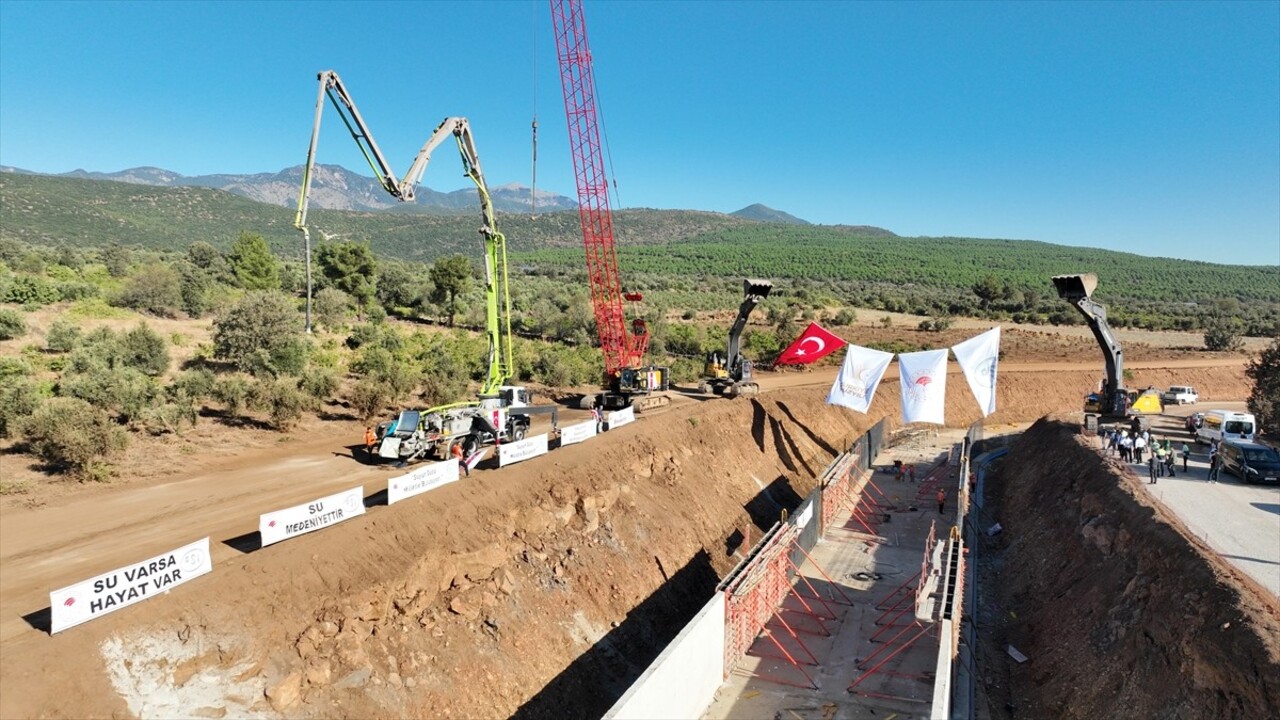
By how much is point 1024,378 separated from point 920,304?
171 ft

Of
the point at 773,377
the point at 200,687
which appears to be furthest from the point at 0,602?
the point at 773,377

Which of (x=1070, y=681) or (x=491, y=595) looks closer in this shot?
(x=1070, y=681)

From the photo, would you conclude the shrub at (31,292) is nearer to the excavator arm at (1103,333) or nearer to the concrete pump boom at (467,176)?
the concrete pump boom at (467,176)

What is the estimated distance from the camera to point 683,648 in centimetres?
1245

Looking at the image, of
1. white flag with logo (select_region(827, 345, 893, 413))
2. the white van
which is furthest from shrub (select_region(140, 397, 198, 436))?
the white van

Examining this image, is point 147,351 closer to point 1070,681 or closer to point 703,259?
point 1070,681

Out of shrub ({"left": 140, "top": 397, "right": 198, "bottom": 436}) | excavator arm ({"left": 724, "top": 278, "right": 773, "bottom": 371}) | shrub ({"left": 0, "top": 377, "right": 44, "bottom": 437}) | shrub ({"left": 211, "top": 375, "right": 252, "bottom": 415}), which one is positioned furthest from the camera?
excavator arm ({"left": 724, "top": 278, "right": 773, "bottom": 371})

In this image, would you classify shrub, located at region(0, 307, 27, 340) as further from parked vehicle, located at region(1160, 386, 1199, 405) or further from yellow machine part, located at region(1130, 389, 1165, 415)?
parked vehicle, located at region(1160, 386, 1199, 405)

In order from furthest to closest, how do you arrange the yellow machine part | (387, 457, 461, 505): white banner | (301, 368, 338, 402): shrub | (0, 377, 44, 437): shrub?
(301, 368, 338, 402): shrub → the yellow machine part → (0, 377, 44, 437): shrub → (387, 457, 461, 505): white banner

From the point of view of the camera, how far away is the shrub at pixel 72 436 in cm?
1872

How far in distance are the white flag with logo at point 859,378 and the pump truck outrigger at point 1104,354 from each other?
352 inches

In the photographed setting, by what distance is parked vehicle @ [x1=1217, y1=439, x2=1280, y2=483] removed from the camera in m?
22.2

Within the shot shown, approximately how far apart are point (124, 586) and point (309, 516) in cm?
363

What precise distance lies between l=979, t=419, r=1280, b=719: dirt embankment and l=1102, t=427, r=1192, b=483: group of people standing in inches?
79.5
